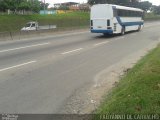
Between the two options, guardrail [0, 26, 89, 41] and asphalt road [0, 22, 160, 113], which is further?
guardrail [0, 26, 89, 41]

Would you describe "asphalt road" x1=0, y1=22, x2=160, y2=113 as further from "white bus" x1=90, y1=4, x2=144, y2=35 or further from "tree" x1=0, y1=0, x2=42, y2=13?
"tree" x1=0, y1=0, x2=42, y2=13

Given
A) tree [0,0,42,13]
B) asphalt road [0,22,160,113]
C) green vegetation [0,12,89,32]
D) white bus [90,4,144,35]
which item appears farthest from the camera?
tree [0,0,42,13]

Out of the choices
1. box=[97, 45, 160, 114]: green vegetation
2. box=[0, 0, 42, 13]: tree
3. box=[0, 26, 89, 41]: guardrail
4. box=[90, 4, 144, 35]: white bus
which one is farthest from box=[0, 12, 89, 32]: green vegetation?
box=[97, 45, 160, 114]: green vegetation

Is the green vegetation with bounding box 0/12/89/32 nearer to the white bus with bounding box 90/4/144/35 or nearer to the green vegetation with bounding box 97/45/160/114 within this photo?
the white bus with bounding box 90/4/144/35

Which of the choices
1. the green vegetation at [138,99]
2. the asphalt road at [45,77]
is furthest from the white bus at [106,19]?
the green vegetation at [138,99]

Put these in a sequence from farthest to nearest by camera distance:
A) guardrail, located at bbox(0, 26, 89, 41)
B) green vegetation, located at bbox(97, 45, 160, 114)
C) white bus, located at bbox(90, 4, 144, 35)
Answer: white bus, located at bbox(90, 4, 144, 35), guardrail, located at bbox(0, 26, 89, 41), green vegetation, located at bbox(97, 45, 160, 114)

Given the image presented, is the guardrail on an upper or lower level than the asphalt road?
lower

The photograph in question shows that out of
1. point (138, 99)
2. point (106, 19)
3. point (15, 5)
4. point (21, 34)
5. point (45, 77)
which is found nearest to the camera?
point (138, 99)

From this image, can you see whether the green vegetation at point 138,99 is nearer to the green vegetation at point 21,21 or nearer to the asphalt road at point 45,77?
the asphalt road at point 45,77

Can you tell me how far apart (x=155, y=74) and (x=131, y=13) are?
2969 centimetres

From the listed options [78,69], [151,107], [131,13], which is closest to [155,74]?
[151,107]

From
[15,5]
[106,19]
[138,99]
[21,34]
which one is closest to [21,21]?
[15,5]

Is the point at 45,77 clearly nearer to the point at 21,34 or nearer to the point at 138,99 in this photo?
the point at 138,99

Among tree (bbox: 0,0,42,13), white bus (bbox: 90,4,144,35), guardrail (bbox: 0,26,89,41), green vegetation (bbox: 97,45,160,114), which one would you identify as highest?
tree (bbox: 0,0,42,13)
